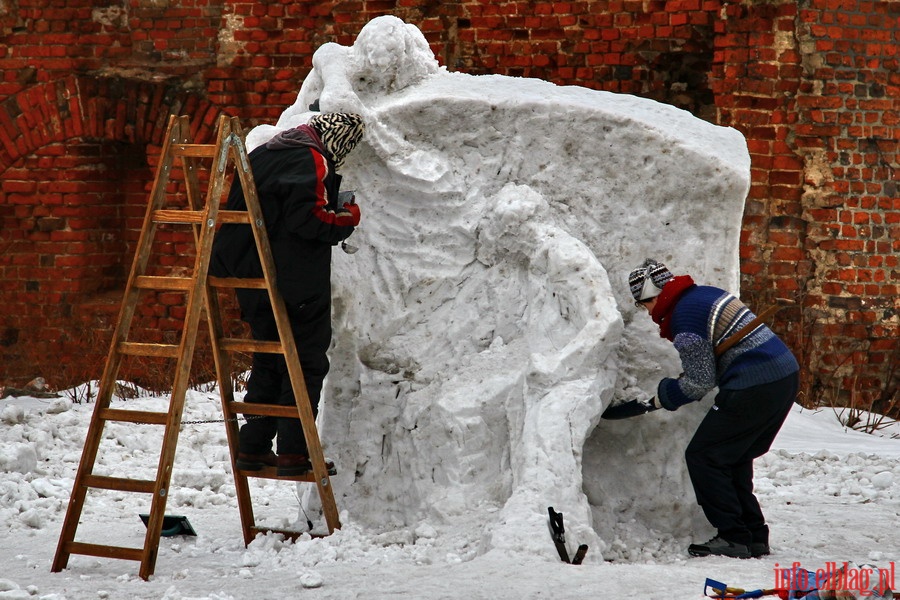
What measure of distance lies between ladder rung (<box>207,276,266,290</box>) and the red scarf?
5.05 ft

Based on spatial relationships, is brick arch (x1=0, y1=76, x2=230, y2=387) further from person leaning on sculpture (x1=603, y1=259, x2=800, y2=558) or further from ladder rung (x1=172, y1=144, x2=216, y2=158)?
person leaning on sculpture (x1=603, y1=259, x2=800, y2=558)

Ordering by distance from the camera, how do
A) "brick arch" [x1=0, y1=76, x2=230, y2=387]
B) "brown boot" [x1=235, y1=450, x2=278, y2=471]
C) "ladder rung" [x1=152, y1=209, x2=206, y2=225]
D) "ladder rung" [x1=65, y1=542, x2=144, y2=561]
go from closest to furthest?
"ladder rung" [x1=65, y1=542, x2=144, y2=561], "ladder rung" [x1=152, y1=209, x2=206, y2=225], "brown boot" [x1=235, y1=450, x2=278, y2=471], "brick arch" [x1=0, y1=76, x2=230, y2=387]

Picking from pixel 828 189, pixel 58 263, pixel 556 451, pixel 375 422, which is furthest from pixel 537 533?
pixel 58 263

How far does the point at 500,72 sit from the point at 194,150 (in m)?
4.70

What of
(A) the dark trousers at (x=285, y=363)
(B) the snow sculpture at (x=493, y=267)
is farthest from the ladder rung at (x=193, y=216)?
(B) the snow sculpture at (x=493, y=267)

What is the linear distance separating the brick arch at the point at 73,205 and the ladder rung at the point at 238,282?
16.5 feet

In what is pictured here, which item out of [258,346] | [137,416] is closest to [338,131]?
[258,346]

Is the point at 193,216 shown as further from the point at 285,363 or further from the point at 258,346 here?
the point at 285,363

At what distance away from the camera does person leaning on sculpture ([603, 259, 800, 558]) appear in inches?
170

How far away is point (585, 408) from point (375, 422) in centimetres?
98

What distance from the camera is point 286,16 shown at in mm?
9008

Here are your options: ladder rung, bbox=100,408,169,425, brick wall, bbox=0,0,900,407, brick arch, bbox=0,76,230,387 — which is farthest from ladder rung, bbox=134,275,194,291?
brick arch, bbox=0,76,230,387

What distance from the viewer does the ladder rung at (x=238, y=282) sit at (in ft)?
14.0

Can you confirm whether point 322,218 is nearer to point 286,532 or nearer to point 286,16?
point 286,532
